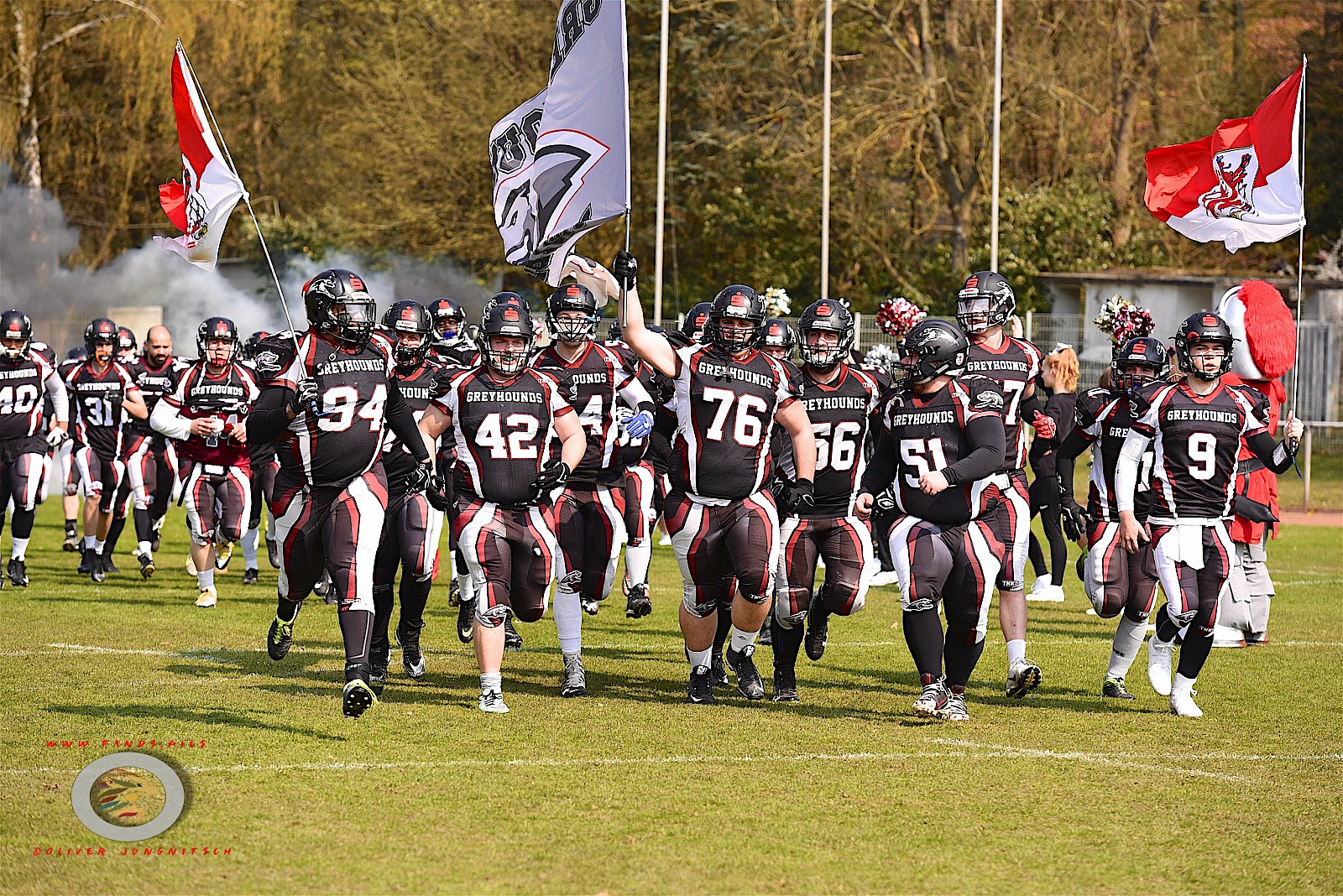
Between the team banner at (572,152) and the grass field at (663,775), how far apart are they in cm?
247

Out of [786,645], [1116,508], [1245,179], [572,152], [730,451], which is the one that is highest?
[1245,179]

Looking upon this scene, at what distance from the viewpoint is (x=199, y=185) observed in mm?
11531

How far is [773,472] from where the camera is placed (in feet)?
30.6

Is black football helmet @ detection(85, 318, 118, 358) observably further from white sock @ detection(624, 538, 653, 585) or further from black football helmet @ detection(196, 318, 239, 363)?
white sock @ detection(624, 538, 653, 585)

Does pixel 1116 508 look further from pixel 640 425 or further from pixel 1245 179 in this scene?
pixel 1245 179

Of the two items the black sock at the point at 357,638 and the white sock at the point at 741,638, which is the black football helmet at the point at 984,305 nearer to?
the white sock at the point at 741,638

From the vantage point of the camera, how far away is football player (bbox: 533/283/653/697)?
9406mm

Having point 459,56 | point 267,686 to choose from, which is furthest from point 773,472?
point 459,56

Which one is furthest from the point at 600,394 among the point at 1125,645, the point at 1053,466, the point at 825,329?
the point at 1053,466

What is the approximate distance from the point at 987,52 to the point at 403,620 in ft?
87.3

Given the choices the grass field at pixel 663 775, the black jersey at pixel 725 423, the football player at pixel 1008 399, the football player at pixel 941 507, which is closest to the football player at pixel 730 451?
the black jersey at pixel 725 423

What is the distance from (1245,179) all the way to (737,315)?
4.95m

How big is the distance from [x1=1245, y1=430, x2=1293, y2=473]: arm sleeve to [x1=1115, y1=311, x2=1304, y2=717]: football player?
0.75 feet

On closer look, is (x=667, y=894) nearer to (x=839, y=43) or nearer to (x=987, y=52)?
(x=987, y=52)
